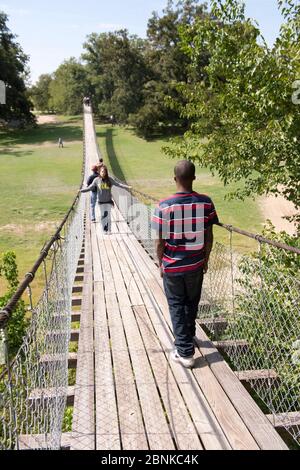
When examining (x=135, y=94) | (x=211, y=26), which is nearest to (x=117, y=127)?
(x=135, y=94)

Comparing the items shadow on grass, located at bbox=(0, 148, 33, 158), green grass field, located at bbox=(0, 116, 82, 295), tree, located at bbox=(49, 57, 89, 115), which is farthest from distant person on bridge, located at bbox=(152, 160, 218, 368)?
tree, located at bbox=(49, 57, 89, 115)

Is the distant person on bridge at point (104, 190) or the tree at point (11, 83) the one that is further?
the tree at point (11, 83)

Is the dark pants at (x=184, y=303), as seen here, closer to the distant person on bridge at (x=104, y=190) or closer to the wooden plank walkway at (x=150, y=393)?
the wooden plank walkway at (x=150, y=393)

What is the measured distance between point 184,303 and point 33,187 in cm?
1757

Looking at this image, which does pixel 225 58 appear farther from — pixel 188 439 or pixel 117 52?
pixel 117 52

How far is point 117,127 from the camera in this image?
4050cm

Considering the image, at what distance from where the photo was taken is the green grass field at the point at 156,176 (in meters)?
14.0

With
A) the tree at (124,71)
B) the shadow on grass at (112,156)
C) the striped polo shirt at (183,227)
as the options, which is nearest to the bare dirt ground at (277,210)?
the shadow on grass at (112,156)

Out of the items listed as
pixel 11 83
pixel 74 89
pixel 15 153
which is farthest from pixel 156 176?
pixel 74 89

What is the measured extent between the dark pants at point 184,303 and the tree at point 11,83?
3697 cm

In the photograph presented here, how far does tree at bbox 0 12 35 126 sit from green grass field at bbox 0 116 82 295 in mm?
2309

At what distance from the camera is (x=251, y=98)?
169 inches

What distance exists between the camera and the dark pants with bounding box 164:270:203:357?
8.80 feet

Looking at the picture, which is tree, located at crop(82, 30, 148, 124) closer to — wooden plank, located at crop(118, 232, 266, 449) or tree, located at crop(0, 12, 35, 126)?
tree, located at crop(0, 12, 35, 126)
